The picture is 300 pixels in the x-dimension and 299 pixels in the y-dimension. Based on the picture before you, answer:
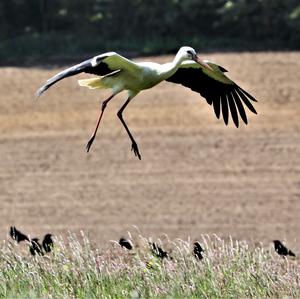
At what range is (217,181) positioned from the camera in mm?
21719

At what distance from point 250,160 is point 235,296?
40.4 ft

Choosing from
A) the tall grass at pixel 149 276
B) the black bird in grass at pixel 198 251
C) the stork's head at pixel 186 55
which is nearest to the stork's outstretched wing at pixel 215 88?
the stork's head at pixel 186 55

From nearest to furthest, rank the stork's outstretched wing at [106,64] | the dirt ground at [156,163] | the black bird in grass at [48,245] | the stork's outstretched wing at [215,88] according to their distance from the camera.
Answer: the stork's outstretched wing at [106,64] → the black bird in grass at [48,245] → the stork's outstretched wing at [215,88] → the dirt ground at [156,163]

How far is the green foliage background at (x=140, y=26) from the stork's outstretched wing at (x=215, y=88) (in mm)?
15344

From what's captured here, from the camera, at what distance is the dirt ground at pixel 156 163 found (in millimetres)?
19891

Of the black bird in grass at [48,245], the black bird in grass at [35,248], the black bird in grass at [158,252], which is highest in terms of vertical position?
the black bird in grass at [158,252]

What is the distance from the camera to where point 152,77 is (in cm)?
1257

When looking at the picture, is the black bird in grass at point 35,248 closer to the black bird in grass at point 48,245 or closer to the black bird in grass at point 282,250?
the black bird in grass at point 48,245

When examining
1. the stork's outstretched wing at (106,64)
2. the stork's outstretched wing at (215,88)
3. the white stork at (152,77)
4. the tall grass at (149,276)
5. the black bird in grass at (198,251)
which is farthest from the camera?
the stork's outstretched wing at (215,88)

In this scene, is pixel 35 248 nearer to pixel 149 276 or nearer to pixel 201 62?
pixel 149 276

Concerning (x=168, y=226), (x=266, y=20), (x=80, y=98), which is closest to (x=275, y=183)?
(x=168, y=226)

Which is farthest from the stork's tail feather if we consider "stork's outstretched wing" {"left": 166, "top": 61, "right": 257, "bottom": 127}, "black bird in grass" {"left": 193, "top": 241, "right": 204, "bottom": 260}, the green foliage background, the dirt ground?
the green foliage background

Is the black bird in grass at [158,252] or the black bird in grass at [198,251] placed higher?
the black bird in grass at [198,251]

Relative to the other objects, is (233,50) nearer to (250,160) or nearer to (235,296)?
(250,160)
